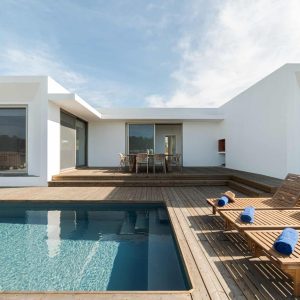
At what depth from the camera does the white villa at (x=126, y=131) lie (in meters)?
7.15

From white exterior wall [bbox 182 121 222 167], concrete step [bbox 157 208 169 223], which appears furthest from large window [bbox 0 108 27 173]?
white exterior wall [bbox 182 121 222 167]

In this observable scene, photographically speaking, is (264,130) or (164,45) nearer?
(264,130)

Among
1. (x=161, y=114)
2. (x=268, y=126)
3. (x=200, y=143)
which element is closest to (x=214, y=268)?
(x=268, y=126)

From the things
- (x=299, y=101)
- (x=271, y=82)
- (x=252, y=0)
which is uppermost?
(x=252, y=0)

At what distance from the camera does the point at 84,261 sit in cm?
338

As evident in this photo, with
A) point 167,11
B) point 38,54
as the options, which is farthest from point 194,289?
point 38,54

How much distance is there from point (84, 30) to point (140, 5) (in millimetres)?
2709

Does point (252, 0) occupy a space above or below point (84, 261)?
above

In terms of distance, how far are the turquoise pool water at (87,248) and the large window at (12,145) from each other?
263 cm

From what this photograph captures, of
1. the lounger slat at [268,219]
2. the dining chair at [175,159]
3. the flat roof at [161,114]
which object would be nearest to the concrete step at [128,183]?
the dining chair at [175,159]

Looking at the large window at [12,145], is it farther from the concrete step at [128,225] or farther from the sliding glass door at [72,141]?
the concrete step at [128,225]

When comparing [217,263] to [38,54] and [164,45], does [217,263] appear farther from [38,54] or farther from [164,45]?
[38,54]

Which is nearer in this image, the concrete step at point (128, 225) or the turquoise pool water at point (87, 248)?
the turquoise pool water at point (87, 248)

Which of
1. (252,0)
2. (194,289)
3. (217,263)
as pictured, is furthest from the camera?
(252,0)
